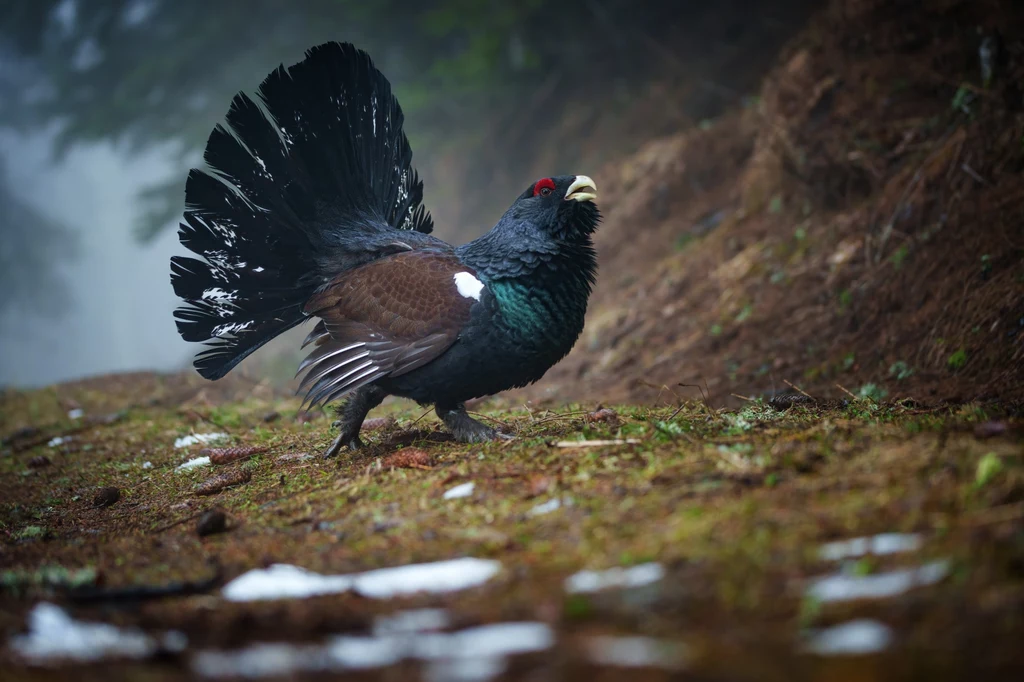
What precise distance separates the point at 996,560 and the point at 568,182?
3.46m

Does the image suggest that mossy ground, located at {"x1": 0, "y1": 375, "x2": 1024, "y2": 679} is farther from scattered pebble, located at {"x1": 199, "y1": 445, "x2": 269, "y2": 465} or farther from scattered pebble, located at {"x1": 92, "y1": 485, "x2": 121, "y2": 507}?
scattered pebble, located at {"x1": 199, "y1": 445, "x2": 269, "y2": 465}

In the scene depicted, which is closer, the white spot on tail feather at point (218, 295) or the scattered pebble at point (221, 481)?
the scattered pebble at point (221, 481)

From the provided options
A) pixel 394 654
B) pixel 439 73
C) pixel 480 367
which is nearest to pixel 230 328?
pixel 480 367

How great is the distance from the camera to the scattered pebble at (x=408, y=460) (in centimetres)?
411

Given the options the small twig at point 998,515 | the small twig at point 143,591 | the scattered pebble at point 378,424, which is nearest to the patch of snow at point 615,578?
the small twig at point 998,515

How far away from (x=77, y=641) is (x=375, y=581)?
0.83 m

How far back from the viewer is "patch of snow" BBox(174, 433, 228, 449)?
6.80m

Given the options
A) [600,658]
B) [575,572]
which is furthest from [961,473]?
[600,658]

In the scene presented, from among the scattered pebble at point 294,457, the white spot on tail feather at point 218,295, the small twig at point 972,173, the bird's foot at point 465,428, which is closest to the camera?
the bird's foot at point 465,428

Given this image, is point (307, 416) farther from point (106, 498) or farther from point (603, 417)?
point (603, 417)

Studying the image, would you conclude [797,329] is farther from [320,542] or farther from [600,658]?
[600,658]

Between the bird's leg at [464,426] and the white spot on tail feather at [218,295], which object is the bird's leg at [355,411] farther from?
the white spot on tail feather at [218,295]

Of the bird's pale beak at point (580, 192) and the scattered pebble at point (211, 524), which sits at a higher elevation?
the bird's pale beak at point (580, 192)

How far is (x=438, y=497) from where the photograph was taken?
133 inches
